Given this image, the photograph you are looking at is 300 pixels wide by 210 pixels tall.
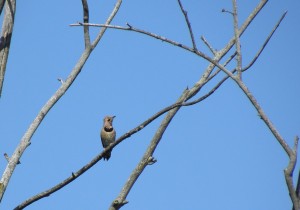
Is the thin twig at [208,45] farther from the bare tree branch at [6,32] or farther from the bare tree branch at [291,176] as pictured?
the bare tree branch at [291,176]

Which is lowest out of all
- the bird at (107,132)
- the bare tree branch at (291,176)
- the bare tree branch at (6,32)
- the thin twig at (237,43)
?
the bare tree branch at (291,176)

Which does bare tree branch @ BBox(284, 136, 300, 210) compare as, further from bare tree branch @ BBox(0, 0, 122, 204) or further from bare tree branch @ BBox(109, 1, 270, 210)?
bare tree branch @ BBox(0, 0, 122, 204)

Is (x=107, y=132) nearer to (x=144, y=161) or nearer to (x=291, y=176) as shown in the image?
(x=144, y=161)

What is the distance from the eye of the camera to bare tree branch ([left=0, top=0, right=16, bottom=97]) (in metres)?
5.70

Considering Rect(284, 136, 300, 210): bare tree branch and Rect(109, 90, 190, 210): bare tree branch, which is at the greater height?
Rect(109, 90, 190, 210): bare tree branch

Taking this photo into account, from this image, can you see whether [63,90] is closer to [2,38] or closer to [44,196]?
[2,38]

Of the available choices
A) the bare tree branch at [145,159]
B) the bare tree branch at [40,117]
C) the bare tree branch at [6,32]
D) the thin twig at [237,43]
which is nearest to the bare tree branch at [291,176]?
the thin twig at [237,43]

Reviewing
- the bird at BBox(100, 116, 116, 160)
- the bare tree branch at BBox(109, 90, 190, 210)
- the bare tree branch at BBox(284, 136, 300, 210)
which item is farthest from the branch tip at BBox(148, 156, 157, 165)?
the bird at BBox(100, 116, 116, 160)

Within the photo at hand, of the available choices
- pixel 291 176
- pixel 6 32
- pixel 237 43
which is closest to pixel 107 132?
pixel 6 32

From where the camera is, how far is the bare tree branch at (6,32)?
5.70 meters

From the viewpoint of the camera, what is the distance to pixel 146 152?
6.19m

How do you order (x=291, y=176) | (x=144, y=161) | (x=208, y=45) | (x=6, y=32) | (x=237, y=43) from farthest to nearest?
1. (x=144, y=161)
2. (x=6, y=32)
3. (x=208, y=45)
4. (x=237, y=43)
5. (x=291, y=176)

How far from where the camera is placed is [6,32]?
19.5ft

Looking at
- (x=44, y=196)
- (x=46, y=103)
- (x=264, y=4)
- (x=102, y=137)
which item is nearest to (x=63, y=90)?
(x=46, y=103)
